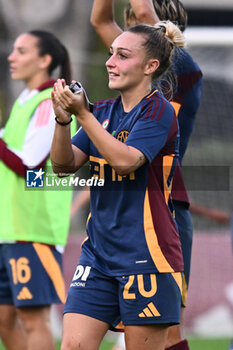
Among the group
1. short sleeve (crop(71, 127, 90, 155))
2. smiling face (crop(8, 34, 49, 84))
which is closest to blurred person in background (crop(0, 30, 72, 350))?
smiling face (crop(8, 34, 49, 84))

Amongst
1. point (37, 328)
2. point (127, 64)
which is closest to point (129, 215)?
point (127, 64)

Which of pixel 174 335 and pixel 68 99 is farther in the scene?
pixel 174 335

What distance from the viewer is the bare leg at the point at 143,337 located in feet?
11.7

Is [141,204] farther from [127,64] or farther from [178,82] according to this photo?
[178,82]

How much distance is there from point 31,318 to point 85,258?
146 centimetres

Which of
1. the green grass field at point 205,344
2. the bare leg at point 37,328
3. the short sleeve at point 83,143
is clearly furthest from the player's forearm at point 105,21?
Result: the green grass field at point 205,344

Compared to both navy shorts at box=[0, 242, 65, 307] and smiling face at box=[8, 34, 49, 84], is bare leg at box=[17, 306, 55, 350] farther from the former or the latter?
smiling face at box=[8, 34, 49, 84]

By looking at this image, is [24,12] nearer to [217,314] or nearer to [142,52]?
[217,314]

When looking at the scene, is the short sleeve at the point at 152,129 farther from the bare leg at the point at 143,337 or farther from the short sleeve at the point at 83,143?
the bare leg at the point at 143,337

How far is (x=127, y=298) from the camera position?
361cm

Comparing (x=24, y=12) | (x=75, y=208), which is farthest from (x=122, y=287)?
A: (x=24, y=12)

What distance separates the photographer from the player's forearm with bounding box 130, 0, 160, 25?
4.14 m

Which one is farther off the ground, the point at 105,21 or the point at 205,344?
the point at 105,21

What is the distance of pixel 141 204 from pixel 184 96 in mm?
953
